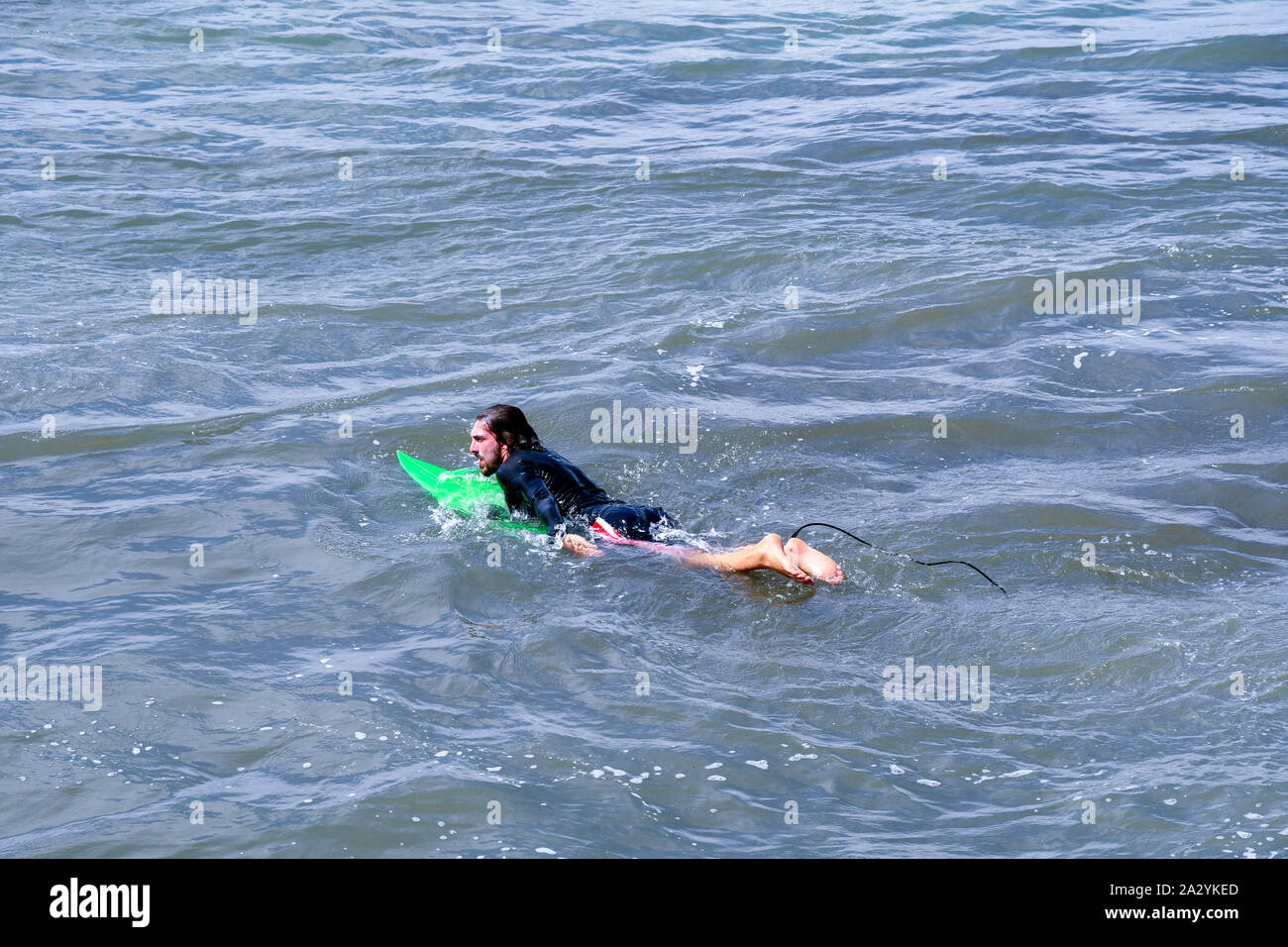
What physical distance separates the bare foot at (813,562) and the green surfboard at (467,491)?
1.65 m

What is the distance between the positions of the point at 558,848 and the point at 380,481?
13.4 feet

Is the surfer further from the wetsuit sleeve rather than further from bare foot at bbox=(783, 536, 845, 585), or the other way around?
bare foot at bbox=(783, 536, 845, 585)

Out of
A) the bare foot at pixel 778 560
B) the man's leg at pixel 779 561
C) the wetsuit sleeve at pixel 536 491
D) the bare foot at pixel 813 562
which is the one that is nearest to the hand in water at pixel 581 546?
the wetsuit sleeve at pixel 536 491

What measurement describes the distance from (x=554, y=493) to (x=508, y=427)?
0.51 metres

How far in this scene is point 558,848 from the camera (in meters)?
4.87

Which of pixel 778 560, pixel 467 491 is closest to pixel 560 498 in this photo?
pixel 467 491

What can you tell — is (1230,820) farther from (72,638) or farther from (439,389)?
(439,389)

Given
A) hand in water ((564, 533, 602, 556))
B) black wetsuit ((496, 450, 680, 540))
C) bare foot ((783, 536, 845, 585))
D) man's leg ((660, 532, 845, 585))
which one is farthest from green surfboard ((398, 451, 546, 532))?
bare foot ((783, 536, 845, 585))

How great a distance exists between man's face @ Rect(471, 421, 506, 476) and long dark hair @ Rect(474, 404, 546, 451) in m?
0.03

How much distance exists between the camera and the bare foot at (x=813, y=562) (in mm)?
6574

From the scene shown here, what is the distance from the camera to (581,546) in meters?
7.39

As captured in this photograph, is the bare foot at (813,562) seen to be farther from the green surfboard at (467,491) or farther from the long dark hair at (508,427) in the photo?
the long dark hair at (508,427)

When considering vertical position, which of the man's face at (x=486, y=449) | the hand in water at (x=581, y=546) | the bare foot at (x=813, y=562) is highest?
the man's face at (x=486, y=449)

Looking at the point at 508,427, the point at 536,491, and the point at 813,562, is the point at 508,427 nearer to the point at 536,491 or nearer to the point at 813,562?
the point at 536,491
